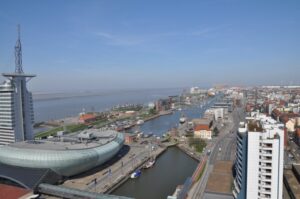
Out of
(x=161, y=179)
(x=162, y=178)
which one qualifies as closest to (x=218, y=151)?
(x=162, y=178)

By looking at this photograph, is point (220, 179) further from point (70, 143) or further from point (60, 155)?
point (70, 143)

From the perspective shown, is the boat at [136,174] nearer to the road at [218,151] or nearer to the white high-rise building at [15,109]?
the road at [218,151]

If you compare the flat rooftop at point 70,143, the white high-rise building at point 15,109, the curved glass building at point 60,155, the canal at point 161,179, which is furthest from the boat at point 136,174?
the white high-rise building at point 15,109

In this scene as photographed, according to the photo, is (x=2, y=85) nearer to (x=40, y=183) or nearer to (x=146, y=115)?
(x=40, y=183)

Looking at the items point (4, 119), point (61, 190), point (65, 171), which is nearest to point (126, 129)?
point (4, 119)

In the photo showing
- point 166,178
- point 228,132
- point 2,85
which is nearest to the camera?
point 166,178

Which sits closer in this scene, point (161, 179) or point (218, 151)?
point (161, 179)

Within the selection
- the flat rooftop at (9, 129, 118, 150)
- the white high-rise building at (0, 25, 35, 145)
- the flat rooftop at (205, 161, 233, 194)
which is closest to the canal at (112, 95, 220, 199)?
the flat rooftop at (205, 161, 233, 194)
